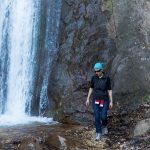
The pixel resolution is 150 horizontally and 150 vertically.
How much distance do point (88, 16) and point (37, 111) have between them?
370 cm

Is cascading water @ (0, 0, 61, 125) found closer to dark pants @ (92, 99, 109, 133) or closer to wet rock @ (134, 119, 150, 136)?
dark pants @ (92, 99, 109, 133)

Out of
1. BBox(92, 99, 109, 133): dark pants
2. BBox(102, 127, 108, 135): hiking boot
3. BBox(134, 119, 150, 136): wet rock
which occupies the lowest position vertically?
BBox(102, 127, 108, 135): hiking boot

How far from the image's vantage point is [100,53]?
13125mm

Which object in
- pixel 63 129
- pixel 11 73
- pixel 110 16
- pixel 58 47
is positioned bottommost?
pixel 63 129

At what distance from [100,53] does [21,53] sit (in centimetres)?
344

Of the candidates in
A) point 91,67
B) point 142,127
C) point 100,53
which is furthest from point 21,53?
point 142,127

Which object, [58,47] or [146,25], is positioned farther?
[58,47]

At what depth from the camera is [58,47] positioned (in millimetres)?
14109

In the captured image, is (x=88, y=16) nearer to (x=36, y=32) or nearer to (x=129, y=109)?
(x=36, y=32)

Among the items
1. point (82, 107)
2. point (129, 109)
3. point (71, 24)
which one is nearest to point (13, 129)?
point (82, 107)

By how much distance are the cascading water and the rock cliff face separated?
502 millimetres

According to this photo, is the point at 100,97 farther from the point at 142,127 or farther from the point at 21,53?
the point at 21,53

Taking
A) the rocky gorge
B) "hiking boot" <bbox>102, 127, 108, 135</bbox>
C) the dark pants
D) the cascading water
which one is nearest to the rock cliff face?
the rocky gorge

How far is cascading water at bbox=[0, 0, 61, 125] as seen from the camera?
564 inches
